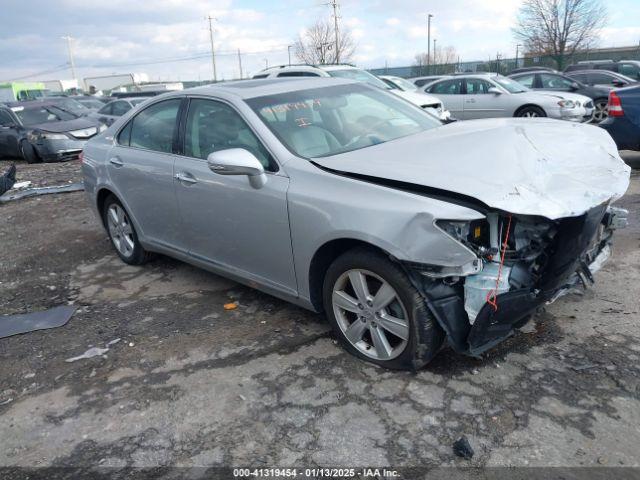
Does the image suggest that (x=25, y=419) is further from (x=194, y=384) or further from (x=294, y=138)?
(x=294, y=138)

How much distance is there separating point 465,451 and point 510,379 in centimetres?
68

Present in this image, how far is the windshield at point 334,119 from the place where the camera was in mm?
3605

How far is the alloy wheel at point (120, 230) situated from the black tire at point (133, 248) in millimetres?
11

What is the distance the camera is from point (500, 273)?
2770 mm

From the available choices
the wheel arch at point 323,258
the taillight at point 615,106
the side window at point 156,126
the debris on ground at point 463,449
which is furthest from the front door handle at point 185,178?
the taillight at point 615,106

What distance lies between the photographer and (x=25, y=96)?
4875 cm

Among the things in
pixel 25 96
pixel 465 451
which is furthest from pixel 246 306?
pixel 25 96

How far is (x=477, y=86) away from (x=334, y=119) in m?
10.6

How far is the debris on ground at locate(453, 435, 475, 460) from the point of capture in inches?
96.5

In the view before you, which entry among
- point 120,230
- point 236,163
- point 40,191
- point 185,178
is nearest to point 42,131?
point 40,191

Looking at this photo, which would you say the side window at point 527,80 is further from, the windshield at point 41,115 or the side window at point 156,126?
the side window at point 156,126

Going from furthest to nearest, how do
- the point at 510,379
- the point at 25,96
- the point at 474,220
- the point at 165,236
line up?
the point at 25,96 → the point at 165,236 → the point at 510,379 → the point at 474,220

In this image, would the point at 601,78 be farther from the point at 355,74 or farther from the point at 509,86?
the point at 355,74

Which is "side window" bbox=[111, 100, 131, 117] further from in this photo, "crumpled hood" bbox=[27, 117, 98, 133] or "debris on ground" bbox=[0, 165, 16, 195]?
"debris on ground" bbox=[0, 165, 16, 195]
